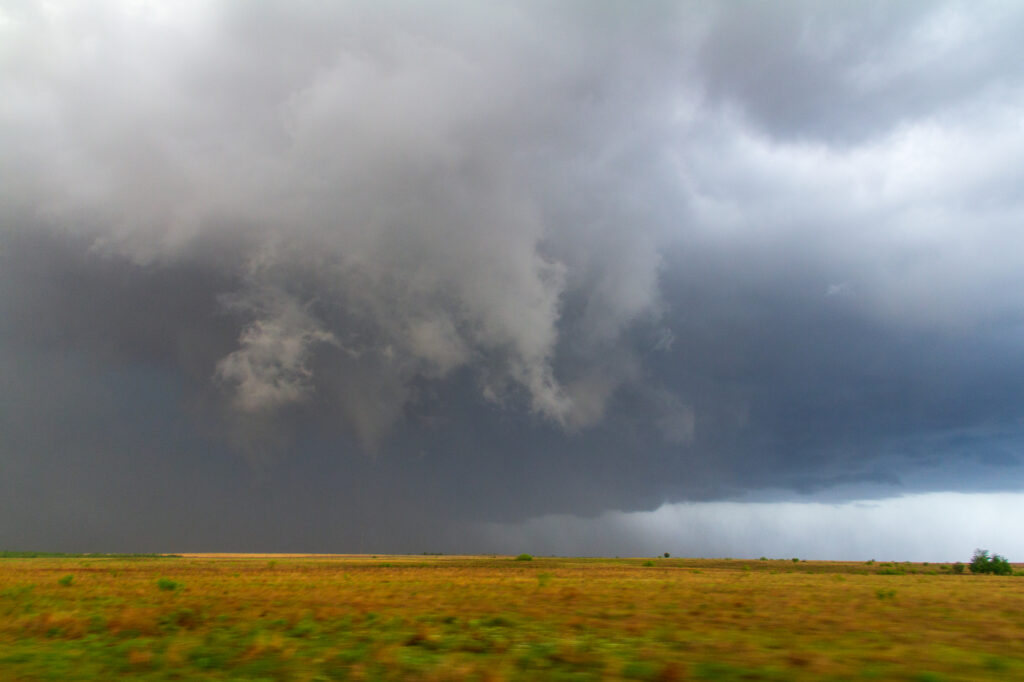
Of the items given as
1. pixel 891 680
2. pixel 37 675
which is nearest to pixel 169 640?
pixel 37 675

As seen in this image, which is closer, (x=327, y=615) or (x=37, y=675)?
(x=37, y=675)

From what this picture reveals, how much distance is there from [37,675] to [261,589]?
1114 inches

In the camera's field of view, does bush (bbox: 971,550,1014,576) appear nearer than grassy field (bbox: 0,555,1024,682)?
No

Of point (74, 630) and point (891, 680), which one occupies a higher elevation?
point (891, 680)

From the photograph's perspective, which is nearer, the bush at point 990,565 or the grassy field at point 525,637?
the grassy field at point 525,637

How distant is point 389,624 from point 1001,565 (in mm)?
91218

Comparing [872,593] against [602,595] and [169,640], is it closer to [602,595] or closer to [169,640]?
[602,595]

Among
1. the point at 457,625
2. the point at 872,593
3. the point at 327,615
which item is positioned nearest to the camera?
the point at 457,625

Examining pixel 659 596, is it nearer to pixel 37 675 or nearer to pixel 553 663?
pixel 553 663

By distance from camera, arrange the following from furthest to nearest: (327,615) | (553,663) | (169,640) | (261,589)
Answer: (261,589) → (327,615) → (169,640) → (553,663)

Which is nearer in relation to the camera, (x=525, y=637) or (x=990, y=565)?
(x=525, y=637)

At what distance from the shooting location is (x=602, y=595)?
3378cm

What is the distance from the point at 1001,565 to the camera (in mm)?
78500

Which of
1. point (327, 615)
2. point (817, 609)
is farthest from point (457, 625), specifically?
point (817, 609)
